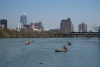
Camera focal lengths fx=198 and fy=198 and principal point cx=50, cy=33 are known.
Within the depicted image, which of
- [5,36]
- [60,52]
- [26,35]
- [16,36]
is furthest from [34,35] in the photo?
[60,52]

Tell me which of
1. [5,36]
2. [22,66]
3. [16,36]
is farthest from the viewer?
[16,36]

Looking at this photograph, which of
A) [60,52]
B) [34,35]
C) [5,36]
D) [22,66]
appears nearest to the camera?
[22,66]

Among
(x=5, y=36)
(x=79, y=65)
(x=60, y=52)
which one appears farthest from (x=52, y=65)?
(x=5, y=36)

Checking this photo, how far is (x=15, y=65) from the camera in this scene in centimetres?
3186

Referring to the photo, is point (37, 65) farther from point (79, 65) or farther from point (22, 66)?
point (79, 65)

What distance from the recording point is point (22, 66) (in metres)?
31.0

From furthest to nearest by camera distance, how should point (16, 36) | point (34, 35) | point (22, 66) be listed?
point (34, 35) < point (16, 36) < point (22, 66)

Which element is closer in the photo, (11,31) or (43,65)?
(43,65)

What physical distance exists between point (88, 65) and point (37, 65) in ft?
27.4

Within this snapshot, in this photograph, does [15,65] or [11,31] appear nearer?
[15,65]

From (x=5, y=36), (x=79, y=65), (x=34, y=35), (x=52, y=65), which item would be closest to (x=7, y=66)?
(x=52, y=65)

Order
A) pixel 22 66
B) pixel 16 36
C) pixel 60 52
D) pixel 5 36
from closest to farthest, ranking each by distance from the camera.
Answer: pixel 22 66 < pixel 60 52 < pixel 5 36 < pixel 16 36

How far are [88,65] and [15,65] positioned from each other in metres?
11.9

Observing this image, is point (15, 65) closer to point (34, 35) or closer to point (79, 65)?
point (79, 65)
